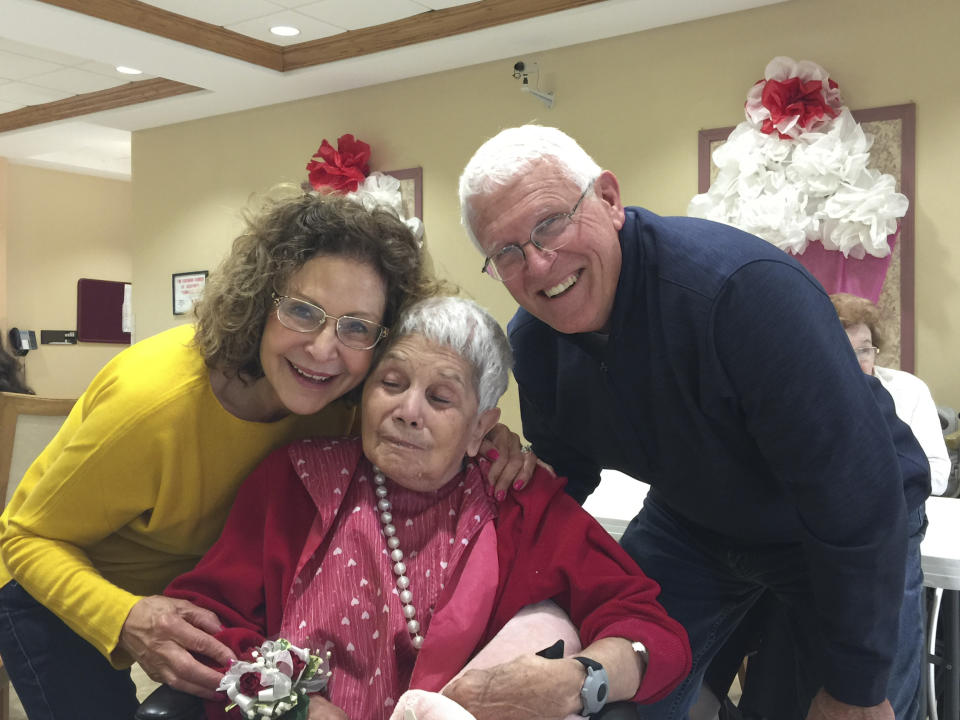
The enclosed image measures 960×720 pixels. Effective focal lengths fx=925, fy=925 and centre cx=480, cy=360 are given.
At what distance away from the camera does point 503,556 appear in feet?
5.28

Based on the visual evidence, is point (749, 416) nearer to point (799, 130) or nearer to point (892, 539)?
point (892, 539)

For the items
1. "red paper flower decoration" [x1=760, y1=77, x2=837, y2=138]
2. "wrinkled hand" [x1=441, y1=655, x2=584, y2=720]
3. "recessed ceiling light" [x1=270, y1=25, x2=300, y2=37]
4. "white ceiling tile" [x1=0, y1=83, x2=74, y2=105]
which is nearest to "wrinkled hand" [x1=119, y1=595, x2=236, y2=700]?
"wrinkled hand" [x1=441, y1=655, x2=584, y2=720]

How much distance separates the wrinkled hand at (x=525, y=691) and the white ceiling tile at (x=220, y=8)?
4058 millimetres

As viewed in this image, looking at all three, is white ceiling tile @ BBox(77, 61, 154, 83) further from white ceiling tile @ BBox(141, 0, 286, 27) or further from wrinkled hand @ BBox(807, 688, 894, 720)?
wrinkled hand @ BBox(807, 688, 894, 720)

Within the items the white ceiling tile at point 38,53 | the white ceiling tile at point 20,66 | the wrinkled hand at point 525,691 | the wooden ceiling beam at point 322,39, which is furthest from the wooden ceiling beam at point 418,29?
the wrinkled hand at point 525,691

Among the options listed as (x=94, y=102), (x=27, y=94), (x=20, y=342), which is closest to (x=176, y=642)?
(x=94, y=102)

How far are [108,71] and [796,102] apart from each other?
425 cm

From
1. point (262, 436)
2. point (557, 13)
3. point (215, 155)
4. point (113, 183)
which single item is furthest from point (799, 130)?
point (113, 183)

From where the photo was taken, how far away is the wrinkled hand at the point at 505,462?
1.66 meters

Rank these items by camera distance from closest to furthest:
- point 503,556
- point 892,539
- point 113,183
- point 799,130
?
point 892,539 → point 503,556 → point 799,130 → point 113,183

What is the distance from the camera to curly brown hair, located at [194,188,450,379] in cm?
164

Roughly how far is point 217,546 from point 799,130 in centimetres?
349

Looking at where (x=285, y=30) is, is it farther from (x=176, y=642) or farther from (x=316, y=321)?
(x=176, y=642)

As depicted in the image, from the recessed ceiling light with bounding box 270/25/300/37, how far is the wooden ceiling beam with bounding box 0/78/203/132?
46.6 inches
